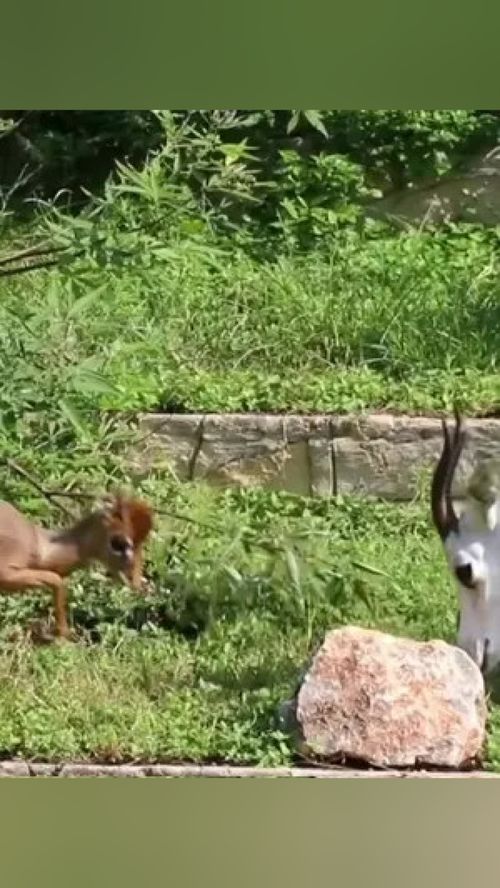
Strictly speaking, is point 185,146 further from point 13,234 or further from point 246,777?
point 246,777

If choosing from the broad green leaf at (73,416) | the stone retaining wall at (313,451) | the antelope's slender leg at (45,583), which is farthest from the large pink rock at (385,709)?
the broad green leaf at (73,416)

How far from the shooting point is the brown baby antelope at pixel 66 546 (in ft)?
8.41

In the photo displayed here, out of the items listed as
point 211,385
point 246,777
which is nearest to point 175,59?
point 211,385

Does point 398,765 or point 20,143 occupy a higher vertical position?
point 20,143

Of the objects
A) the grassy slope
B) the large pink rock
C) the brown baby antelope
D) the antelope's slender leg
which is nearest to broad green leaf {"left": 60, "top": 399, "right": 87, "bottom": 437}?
the grassy slope

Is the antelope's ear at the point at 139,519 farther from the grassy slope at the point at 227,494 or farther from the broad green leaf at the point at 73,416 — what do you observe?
the broad green leaf at the point at 73,416

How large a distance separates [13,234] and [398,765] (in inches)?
38.5

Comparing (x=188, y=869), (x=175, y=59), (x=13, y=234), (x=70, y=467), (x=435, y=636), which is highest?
(x=175, y=59)

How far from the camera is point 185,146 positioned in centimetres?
261

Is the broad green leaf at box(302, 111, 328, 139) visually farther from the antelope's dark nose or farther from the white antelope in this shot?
the antelope's dark nose

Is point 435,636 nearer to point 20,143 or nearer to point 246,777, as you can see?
point 246,777

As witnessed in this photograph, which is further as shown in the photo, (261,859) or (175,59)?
(175,59)

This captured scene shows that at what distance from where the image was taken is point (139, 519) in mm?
2570

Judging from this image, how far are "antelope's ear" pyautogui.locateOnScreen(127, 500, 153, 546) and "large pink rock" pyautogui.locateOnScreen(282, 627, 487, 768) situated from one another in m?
0.31
